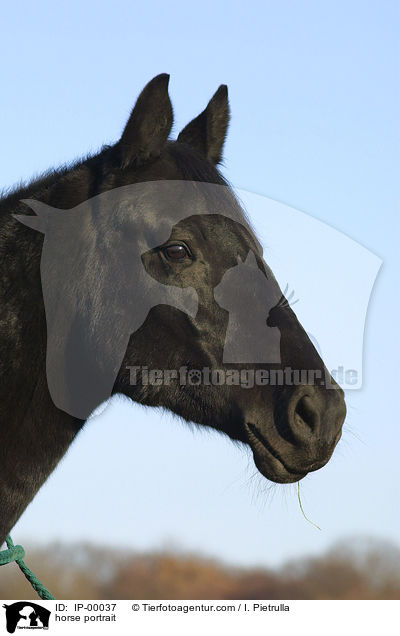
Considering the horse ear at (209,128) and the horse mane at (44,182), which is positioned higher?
the horse ear at (209,128)

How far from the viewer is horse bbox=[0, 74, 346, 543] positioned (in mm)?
4227

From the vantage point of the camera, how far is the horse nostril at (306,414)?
12.8 feet

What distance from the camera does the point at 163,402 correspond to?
4.49 m

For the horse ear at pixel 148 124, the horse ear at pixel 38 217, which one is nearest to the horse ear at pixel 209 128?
the horse ear at pixel 148 124

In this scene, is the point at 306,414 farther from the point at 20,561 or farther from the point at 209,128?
the point at 209,128

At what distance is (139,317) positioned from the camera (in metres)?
4.41

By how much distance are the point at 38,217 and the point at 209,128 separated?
5.25ft

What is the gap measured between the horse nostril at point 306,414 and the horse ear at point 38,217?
2.03 metres
